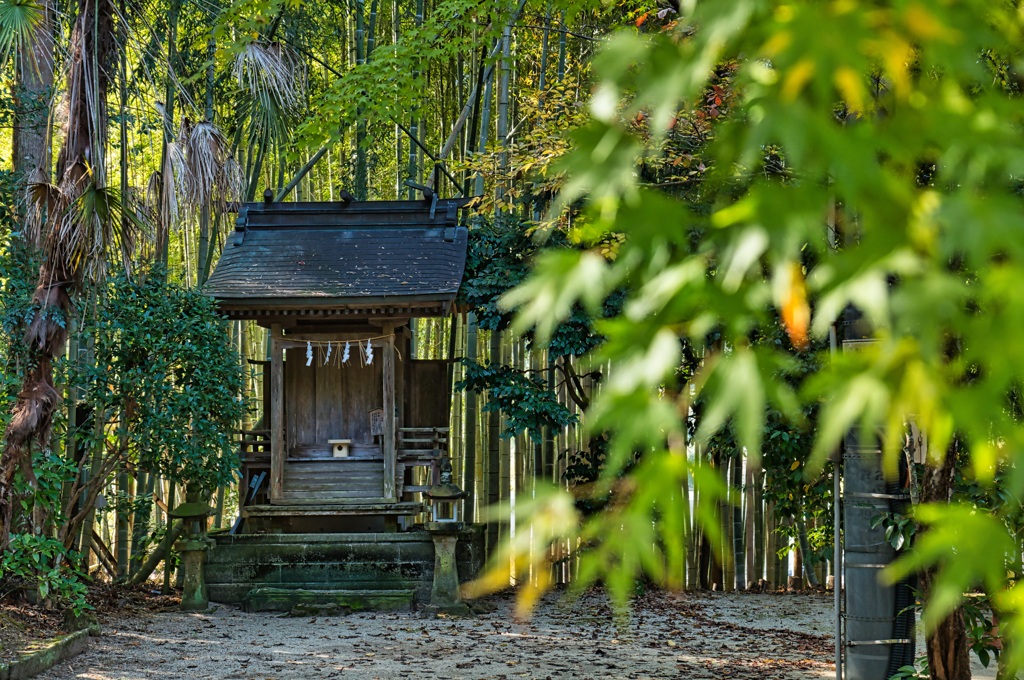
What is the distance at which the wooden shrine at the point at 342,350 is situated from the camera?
887cm

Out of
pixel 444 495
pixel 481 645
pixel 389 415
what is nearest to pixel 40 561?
pixel 481 645

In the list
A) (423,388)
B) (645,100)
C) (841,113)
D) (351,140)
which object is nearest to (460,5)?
(841,113)

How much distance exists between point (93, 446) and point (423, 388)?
350 cm

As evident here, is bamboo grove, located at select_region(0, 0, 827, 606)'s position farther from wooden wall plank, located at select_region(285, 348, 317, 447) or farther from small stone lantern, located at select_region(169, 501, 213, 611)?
wooden wall plank, located at select_region(285, 348, 317, 447)

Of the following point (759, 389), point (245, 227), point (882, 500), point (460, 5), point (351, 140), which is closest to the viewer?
point (759, 389)

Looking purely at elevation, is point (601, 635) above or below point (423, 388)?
below

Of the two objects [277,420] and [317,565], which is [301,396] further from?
[317,565]

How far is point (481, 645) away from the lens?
6793 mm

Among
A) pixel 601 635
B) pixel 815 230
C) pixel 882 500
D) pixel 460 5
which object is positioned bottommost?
pixel 601 635

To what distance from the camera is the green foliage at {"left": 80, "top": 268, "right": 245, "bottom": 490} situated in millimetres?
7312

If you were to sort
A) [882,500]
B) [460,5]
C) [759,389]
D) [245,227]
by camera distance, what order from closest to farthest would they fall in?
[759,389], [882,500], [460,5], [245,227]

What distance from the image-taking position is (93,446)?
727cm

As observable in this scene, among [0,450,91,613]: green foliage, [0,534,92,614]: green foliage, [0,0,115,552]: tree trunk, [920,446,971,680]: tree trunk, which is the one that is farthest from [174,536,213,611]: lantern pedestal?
[920,446,971,680]: tree trunk

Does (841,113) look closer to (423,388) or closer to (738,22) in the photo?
(738,22)
